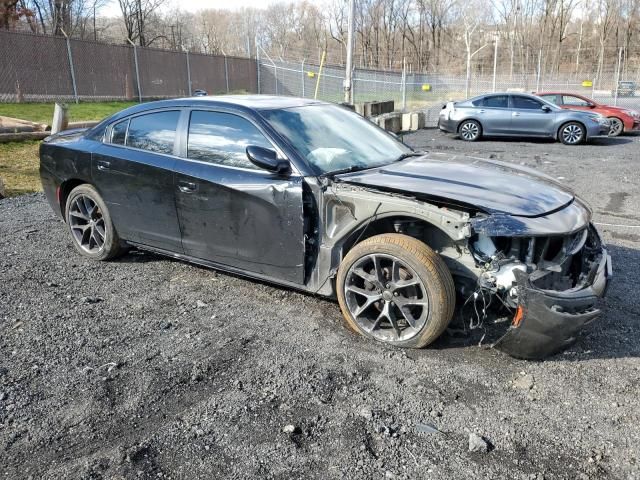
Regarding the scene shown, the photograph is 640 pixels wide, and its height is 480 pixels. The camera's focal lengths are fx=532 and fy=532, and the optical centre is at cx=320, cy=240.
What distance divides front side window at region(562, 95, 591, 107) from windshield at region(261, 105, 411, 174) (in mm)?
13572

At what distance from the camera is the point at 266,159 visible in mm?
3641

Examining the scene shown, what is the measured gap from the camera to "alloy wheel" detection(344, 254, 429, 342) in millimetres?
3375

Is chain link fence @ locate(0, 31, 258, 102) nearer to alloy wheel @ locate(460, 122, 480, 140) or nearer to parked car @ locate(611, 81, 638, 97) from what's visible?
alloy wheel @ locate(460, 122, 480, 140)

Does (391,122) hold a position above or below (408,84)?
below

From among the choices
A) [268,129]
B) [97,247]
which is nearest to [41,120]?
[97,247]

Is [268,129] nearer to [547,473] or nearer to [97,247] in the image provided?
[97,247]

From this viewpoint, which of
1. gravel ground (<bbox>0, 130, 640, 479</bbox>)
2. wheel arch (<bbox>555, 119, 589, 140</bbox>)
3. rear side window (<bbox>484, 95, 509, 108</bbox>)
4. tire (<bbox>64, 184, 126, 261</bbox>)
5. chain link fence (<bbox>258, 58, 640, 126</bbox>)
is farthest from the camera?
chain link fence (<bbox>258, 58, 640, 126</bbox>)

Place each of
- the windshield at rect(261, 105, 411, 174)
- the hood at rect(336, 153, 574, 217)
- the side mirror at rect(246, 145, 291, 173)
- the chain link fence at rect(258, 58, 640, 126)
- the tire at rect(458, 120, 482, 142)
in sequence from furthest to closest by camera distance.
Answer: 1. the chain link fence at rect(258, 58, 640, 126)
2. the tire at rect(458, 120, 482, 142)
3. the windshield at rect(261, 105, 411, 174)
4. the side mirror at rect(246, 145, 291, 173)
5. the hood at rect(336, 153, 574, 217)

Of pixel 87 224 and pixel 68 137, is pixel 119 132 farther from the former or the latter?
pixel 87 224

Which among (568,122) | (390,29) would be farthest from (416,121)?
(390,29)

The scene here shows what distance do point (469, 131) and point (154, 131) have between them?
41.9 ft

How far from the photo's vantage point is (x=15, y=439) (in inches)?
103

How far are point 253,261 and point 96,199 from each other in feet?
6.25

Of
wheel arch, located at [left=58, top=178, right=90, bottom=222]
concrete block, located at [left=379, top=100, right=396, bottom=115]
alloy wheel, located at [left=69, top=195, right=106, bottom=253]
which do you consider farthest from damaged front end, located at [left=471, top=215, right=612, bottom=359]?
concrete block, located at [left=379, top=100, right=396, bottom=115]
